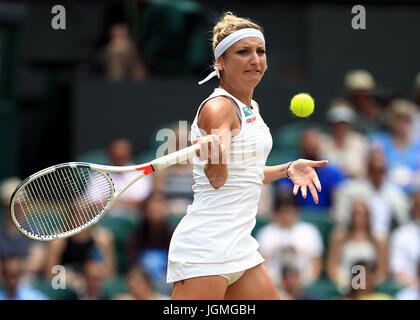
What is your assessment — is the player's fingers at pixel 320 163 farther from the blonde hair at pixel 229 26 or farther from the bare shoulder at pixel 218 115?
the blonde hair at pixel 229 26

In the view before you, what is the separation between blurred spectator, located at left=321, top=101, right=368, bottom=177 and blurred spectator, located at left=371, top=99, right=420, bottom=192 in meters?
0.17

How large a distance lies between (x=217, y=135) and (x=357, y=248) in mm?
3670

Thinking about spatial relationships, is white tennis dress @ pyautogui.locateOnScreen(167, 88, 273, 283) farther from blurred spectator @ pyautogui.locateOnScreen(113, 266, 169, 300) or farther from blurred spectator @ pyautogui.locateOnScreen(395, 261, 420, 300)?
blurred spectator @ pyautogui.locateOnScreen(395, 261, 420, 300)

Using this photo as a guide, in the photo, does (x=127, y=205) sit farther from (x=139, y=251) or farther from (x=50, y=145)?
(x=50, y=145)

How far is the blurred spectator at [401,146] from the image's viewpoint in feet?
26.2

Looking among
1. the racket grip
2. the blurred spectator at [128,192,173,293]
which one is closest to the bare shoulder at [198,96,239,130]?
the racket grip

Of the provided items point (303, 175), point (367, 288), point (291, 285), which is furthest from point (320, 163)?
point (291, 285)

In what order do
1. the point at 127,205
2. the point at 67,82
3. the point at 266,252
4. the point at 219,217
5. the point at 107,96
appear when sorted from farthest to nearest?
the point at 67,82 < the point at 107,96 < the point at 127,205 < the point at 266,252 < the point at 219,217

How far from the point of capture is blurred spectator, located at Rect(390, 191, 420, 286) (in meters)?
6.91

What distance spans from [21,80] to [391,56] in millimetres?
4252

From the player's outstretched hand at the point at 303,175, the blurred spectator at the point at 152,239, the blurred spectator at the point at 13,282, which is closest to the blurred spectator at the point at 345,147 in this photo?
the blurred spectator at the point at 152,239

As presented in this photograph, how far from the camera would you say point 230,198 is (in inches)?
153
